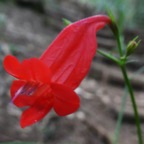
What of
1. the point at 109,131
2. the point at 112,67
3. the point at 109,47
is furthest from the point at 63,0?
the point at 109,131

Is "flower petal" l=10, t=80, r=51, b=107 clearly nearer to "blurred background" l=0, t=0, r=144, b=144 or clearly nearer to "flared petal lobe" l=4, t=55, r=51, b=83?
"flared petal lobe" l=4, t=55, r=51, b=83

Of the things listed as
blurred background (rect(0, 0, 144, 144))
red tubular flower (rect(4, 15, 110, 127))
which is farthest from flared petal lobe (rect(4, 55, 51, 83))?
blurred background (rect(0, 0, 144, 144))

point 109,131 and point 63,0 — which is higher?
point 109,131

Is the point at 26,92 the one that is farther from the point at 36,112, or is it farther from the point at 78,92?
the point at 78,92

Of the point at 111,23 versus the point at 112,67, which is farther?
the point at 112,67

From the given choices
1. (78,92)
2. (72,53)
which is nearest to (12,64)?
(72,53)

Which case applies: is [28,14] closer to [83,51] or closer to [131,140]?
[131,140]
